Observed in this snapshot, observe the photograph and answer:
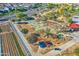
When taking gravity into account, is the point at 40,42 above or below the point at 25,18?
below

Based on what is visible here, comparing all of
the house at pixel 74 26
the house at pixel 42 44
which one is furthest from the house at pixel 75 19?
the house at pixel 42 44

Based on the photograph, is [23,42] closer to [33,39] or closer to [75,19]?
[33,39]

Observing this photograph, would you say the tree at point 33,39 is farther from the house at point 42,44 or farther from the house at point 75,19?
the house at point 75,19

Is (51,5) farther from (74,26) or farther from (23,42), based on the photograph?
(23,42)

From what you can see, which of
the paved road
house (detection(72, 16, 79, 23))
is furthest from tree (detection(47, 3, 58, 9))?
the paved road

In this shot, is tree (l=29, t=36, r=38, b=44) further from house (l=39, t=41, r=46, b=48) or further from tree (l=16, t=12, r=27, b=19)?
tree (l=16, t=12, r=27, b=19)

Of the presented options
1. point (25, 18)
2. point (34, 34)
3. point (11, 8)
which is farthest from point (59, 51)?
point (11, 8)

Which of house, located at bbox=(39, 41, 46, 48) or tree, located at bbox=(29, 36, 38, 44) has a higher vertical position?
tree, located at bbox=(29, 36, 38, 44)

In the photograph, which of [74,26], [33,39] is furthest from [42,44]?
[74,26]

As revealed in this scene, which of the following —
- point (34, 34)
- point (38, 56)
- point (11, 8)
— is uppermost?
point (11, 8)

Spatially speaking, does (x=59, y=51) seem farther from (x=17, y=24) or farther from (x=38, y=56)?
(x=17, y=24)

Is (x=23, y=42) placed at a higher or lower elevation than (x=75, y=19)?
lower
